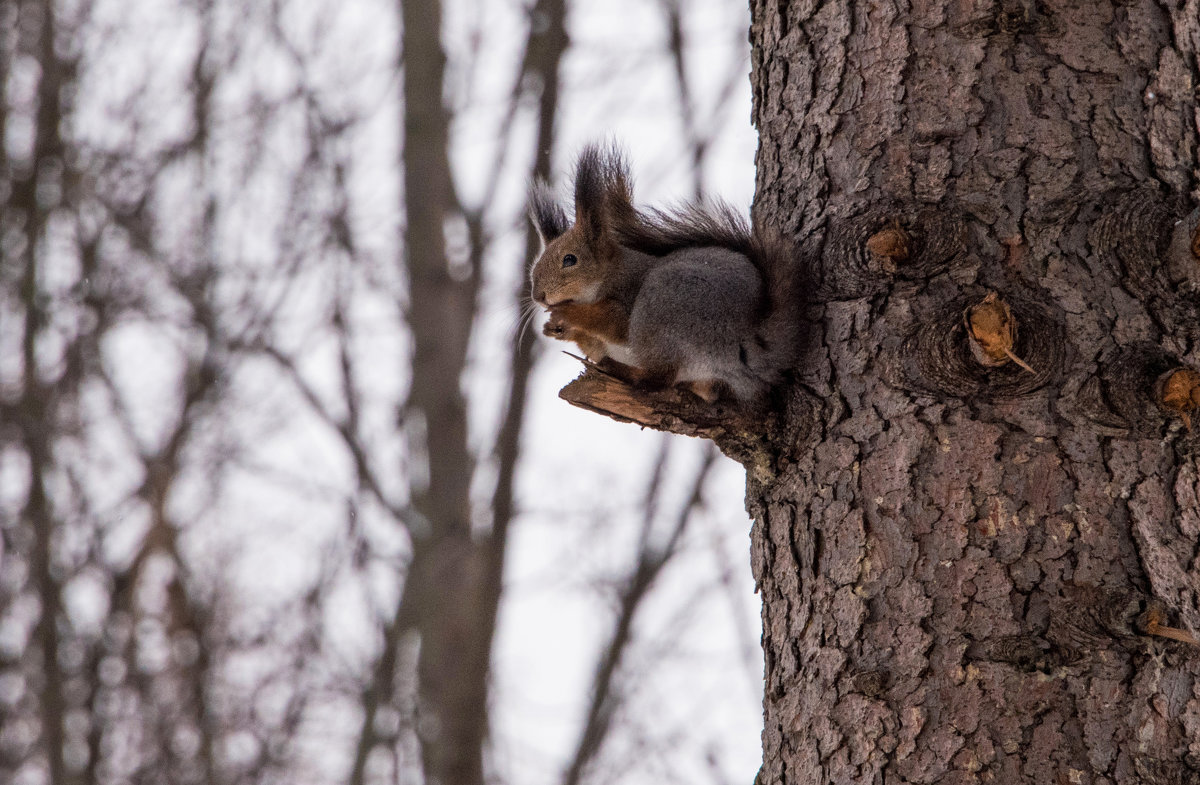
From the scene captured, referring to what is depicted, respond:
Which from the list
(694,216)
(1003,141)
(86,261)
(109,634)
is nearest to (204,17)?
(86,261)

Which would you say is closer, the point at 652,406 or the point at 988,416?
the point at 988,416

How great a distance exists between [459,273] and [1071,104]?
333 centimetres

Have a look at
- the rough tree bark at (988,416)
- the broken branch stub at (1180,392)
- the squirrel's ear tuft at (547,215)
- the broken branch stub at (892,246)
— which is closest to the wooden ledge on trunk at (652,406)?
the rough tree bark at (988,416)

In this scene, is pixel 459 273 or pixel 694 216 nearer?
pixel 694 216

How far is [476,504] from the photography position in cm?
416

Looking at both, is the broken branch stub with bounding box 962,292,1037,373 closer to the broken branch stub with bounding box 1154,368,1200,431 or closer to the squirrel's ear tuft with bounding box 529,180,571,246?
the broken branch stub with bounding box 1154,368,1200,431

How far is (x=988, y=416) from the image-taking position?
4.25 ft

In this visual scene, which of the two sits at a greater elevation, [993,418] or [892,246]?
[892,246]

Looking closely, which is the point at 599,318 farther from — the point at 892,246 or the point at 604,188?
the point at 892,246

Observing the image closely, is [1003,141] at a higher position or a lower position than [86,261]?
lower

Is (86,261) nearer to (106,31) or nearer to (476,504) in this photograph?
(106,31)

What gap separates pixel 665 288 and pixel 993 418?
0.61m

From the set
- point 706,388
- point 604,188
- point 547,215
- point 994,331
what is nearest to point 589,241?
point 604,188

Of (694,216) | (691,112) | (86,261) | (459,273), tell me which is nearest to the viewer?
(694,216)
